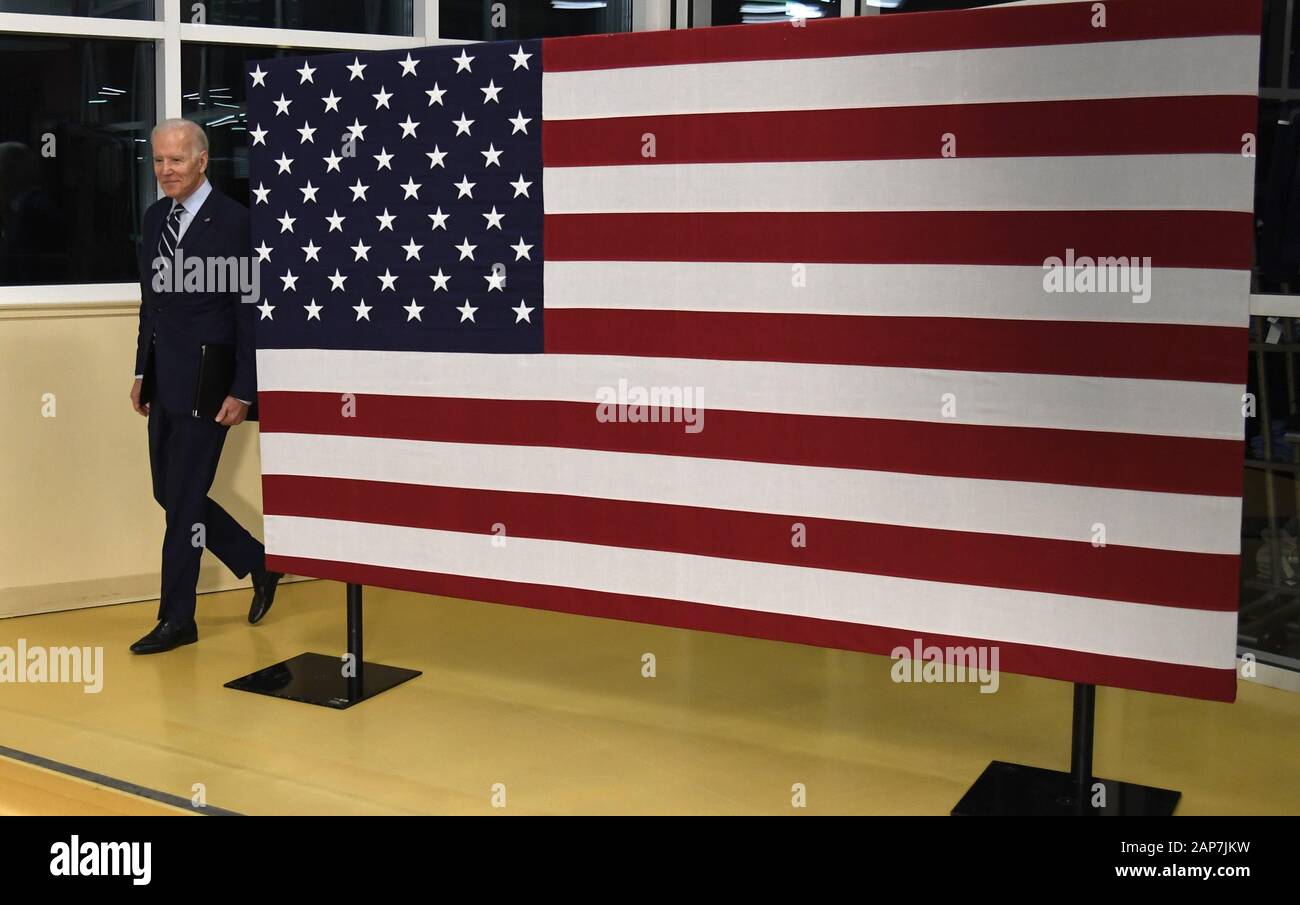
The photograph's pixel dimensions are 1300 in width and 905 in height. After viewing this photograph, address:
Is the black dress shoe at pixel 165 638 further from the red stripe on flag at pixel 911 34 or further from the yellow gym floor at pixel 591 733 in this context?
the red stripe on flag at pixel 911 34

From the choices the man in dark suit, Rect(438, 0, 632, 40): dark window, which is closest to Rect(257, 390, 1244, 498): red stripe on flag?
the man in dark suit

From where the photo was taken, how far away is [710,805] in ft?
9.41

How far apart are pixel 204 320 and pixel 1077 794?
2576 millimetres

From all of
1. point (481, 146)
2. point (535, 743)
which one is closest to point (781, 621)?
point (535, 743)

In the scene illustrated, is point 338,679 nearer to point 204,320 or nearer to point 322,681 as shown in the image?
point 322,681

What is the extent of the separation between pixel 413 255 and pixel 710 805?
1.43 metres

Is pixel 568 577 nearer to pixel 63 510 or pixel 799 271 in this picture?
pixel 799 271

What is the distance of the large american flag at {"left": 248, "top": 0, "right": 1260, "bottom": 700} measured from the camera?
2541 mm

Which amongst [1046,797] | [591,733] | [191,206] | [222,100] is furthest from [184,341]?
[1046,797]

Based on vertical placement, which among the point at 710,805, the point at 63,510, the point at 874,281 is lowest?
the point at 710,805

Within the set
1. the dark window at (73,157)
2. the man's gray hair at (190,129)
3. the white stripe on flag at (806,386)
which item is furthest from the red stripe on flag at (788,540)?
the dark window at (73,157)

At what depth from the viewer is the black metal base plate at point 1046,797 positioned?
9.27 feet

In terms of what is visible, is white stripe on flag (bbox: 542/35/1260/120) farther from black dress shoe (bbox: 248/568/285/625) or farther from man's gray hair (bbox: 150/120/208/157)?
black dress shoe (bbox: 248/568/285/625)

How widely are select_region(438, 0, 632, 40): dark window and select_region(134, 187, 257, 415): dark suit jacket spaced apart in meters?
1.42
